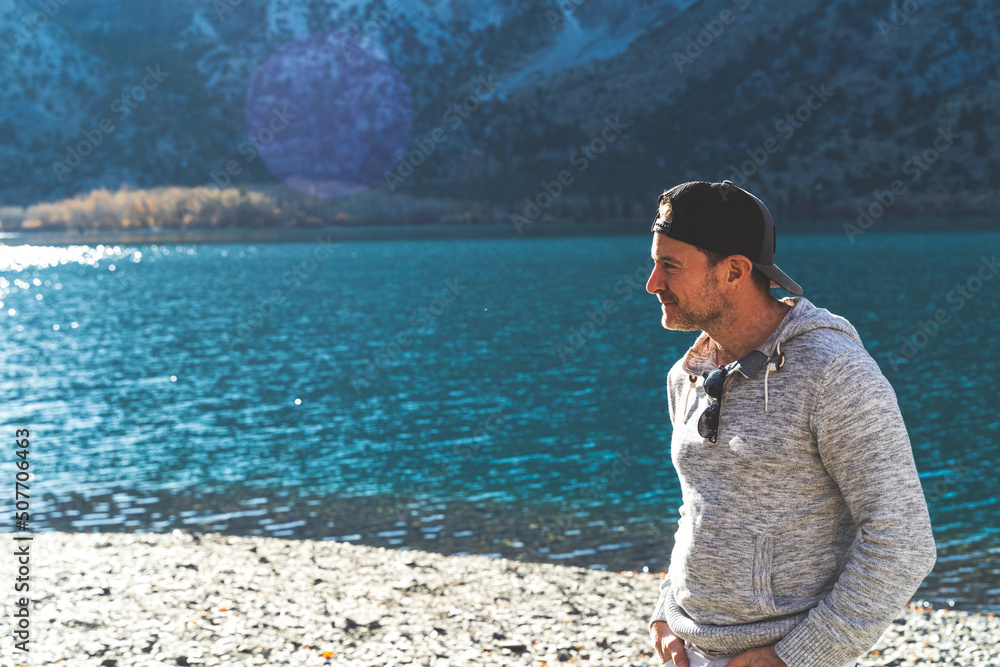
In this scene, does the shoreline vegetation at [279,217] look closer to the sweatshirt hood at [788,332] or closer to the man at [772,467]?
the man at [772,467]

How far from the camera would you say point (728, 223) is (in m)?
2.91

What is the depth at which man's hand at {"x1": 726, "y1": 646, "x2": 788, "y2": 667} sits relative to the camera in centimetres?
290

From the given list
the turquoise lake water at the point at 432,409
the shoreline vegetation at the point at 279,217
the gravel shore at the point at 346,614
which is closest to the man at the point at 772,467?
the gravel shore at the point at 346,614

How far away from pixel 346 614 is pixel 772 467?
24.9 ft

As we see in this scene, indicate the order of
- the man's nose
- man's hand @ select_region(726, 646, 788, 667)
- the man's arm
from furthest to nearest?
the man's nose
man's hand @ select_region(726, 646, 788, 667)
the man's arm

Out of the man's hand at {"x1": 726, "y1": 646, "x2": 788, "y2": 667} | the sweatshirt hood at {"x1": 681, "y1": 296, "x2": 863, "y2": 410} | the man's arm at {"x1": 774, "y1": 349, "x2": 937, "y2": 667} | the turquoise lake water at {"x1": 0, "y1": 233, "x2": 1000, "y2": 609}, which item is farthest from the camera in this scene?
the turquoise lake water at {"x1": 0, "y1": 233, "x2": 1000, "y2": 609}

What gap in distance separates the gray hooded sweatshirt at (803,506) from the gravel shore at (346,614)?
5493 mm

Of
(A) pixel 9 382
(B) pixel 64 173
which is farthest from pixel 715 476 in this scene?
(B) pixel 64 173

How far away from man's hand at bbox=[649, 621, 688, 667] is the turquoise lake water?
390 inches

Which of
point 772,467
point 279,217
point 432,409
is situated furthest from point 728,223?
point 279,217

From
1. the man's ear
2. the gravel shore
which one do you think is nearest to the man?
the man's ear

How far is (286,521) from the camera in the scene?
16.4 meters

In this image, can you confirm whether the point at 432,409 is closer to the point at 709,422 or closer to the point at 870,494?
the point at 709,422

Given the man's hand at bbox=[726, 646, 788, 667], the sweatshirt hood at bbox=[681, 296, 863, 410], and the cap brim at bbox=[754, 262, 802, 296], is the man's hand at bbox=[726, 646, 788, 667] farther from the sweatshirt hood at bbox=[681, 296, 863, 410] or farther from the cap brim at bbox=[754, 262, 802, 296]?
the cap brim at bbox=[754, 262, 802, 296]
